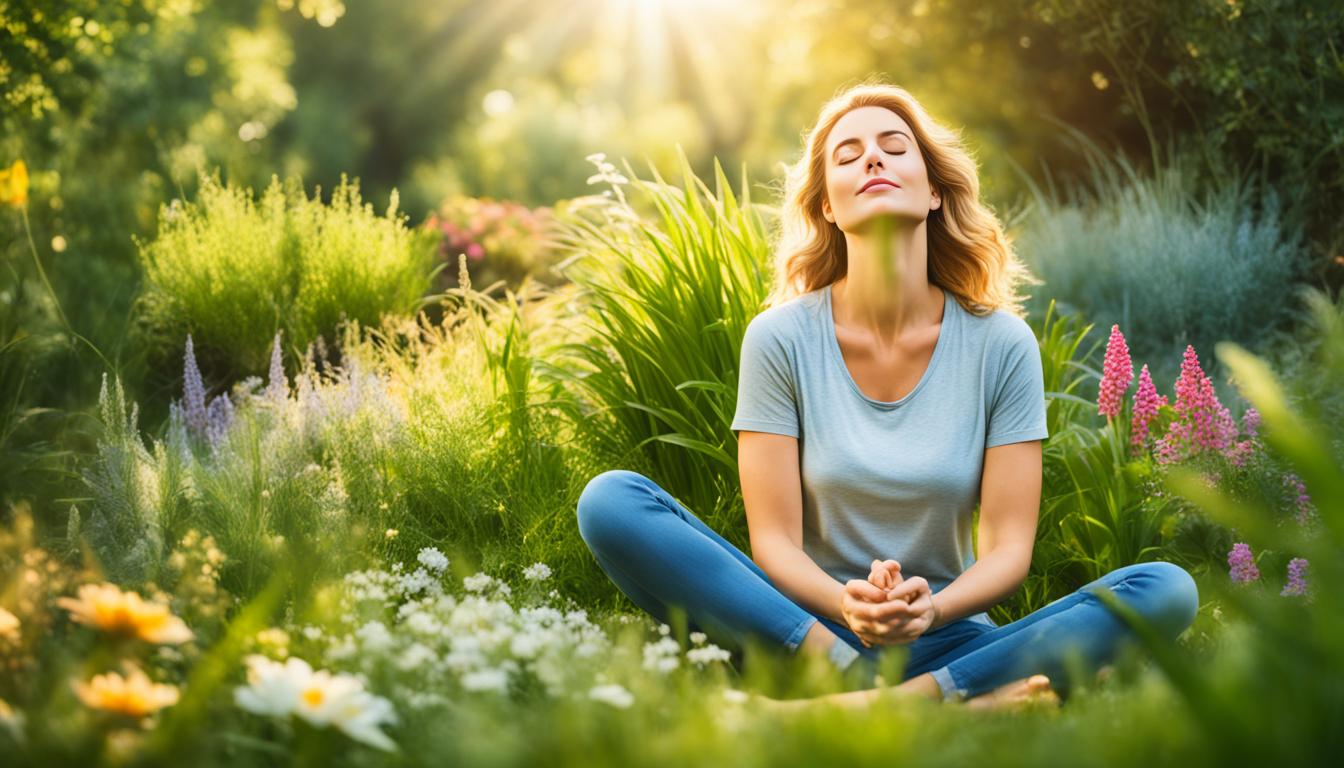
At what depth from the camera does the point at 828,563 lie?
2.68m

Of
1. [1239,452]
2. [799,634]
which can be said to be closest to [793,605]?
[799,634]

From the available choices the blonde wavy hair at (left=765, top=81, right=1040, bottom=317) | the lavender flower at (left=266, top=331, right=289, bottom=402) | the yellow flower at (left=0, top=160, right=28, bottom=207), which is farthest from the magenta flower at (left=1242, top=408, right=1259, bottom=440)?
the yellow flower at (left=0, top=160, right=28, bottom=207)

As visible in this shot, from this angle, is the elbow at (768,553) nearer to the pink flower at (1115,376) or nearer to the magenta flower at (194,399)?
the pink flower at (1115,376)

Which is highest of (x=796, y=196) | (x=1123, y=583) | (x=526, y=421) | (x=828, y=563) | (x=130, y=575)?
(x=796, y=196)

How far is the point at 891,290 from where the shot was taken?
275 centimetres

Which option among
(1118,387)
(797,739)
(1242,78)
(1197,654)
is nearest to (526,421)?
(1118,387)

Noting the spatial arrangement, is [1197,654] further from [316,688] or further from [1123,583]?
[316,688]

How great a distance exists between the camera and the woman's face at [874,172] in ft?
8.74

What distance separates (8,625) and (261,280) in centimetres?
342

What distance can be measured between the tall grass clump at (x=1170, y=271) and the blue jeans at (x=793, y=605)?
2.79 m

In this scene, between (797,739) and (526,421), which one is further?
(526,421)

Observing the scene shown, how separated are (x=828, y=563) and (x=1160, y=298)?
11.2 ft

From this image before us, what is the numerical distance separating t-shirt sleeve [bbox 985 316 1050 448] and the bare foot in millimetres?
545

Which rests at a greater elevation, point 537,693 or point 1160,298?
point 1160,298
